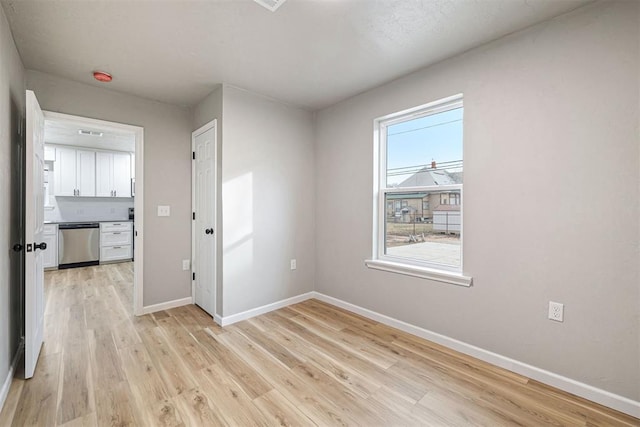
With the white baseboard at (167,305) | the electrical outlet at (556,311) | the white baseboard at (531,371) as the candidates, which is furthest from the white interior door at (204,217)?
the electrical outlet at (556,311)

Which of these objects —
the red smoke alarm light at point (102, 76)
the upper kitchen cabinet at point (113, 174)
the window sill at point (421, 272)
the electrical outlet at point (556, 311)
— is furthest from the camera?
the upper kitchen cabinet at point (113, 174)

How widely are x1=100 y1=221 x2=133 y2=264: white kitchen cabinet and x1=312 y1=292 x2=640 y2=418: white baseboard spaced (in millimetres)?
5603

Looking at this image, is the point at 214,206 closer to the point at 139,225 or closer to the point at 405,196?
the point at 139,225

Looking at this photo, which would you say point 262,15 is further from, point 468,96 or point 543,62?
point 543,62

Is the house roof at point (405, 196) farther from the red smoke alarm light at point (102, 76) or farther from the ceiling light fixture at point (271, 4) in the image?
the red smoke alarm light at point (102, 76)

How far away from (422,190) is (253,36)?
1912 mm

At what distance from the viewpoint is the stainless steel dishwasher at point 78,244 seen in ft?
17.4

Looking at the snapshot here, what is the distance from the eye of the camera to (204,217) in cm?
326

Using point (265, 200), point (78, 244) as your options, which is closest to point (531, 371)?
point (265, 200)

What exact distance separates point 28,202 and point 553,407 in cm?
362

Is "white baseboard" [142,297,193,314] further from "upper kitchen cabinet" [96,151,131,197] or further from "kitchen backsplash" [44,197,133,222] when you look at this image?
"kitchen backsplash" [44,197,133,222]

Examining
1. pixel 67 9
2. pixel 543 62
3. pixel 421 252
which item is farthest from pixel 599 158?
pixel 67 9

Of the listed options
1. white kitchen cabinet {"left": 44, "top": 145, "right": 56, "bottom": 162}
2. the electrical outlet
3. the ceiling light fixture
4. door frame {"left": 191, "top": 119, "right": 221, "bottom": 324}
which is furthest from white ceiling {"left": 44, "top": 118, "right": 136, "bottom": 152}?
the electrical outlet

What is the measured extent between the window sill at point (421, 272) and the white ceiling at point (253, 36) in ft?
5.94
